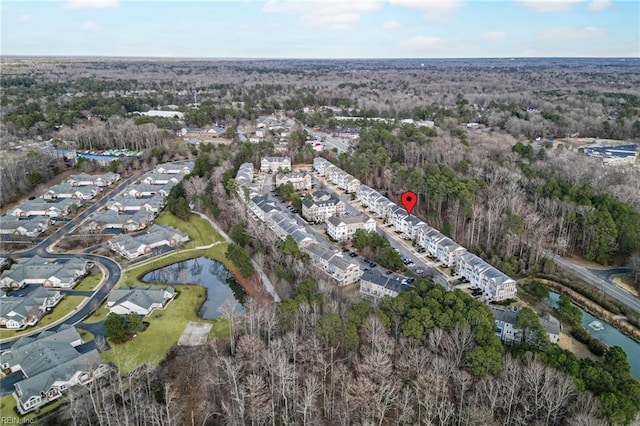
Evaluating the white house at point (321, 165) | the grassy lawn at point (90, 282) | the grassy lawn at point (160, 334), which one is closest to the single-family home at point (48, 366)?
the grassy lawn at point (160, 334)

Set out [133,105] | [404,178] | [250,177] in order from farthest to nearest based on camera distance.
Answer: [133,105] < [250,177] < [404,178]

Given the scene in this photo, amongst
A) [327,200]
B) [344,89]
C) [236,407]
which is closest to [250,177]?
[327,200]

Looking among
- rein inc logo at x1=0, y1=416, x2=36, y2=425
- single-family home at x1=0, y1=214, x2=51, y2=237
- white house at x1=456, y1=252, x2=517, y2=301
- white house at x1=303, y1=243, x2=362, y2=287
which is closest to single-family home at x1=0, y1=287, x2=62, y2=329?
rein inc logo at x1=0, y1=416, x2=36, y2=425

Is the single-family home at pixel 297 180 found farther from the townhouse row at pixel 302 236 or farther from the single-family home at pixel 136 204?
the single-family home at pixel 136 204

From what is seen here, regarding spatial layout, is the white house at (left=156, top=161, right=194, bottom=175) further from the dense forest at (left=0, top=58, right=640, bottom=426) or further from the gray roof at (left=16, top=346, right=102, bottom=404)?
the gray roof at (left=16, top=346, right=102, bottom=404)

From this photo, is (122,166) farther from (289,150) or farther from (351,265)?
(351,265)

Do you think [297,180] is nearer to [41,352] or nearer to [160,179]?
[160,179]
